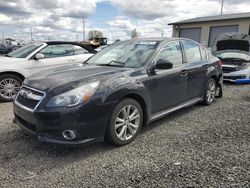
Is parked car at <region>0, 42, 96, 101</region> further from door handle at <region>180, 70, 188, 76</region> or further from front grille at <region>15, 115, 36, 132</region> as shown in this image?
door handle at <region>180, 70, 188, 76</region>

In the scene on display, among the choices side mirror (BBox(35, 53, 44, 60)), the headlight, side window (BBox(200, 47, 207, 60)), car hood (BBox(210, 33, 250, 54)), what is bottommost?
the headlight

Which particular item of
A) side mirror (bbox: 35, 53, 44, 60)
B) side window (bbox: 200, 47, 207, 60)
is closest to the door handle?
side window (bbox: 200, 47, 207, 60)

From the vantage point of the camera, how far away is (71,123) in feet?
9.95

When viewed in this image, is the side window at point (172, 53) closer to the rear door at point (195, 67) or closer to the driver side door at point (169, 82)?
the driver side door at point (169, 82)

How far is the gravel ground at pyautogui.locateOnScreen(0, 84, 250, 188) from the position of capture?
8.99 ft

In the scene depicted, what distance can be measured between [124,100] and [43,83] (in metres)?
1.14

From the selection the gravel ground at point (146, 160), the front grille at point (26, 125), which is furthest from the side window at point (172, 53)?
the front grille at point (26, 125)

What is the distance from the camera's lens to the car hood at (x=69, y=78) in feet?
10.6

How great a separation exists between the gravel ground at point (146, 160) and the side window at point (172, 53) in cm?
116

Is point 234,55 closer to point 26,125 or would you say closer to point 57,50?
point 57,50

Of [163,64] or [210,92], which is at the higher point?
[163,64]

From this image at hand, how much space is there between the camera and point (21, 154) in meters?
3.37

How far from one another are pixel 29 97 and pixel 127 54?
1819 mm

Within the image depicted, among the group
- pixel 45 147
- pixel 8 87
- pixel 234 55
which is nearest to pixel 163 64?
pixel 45 147
